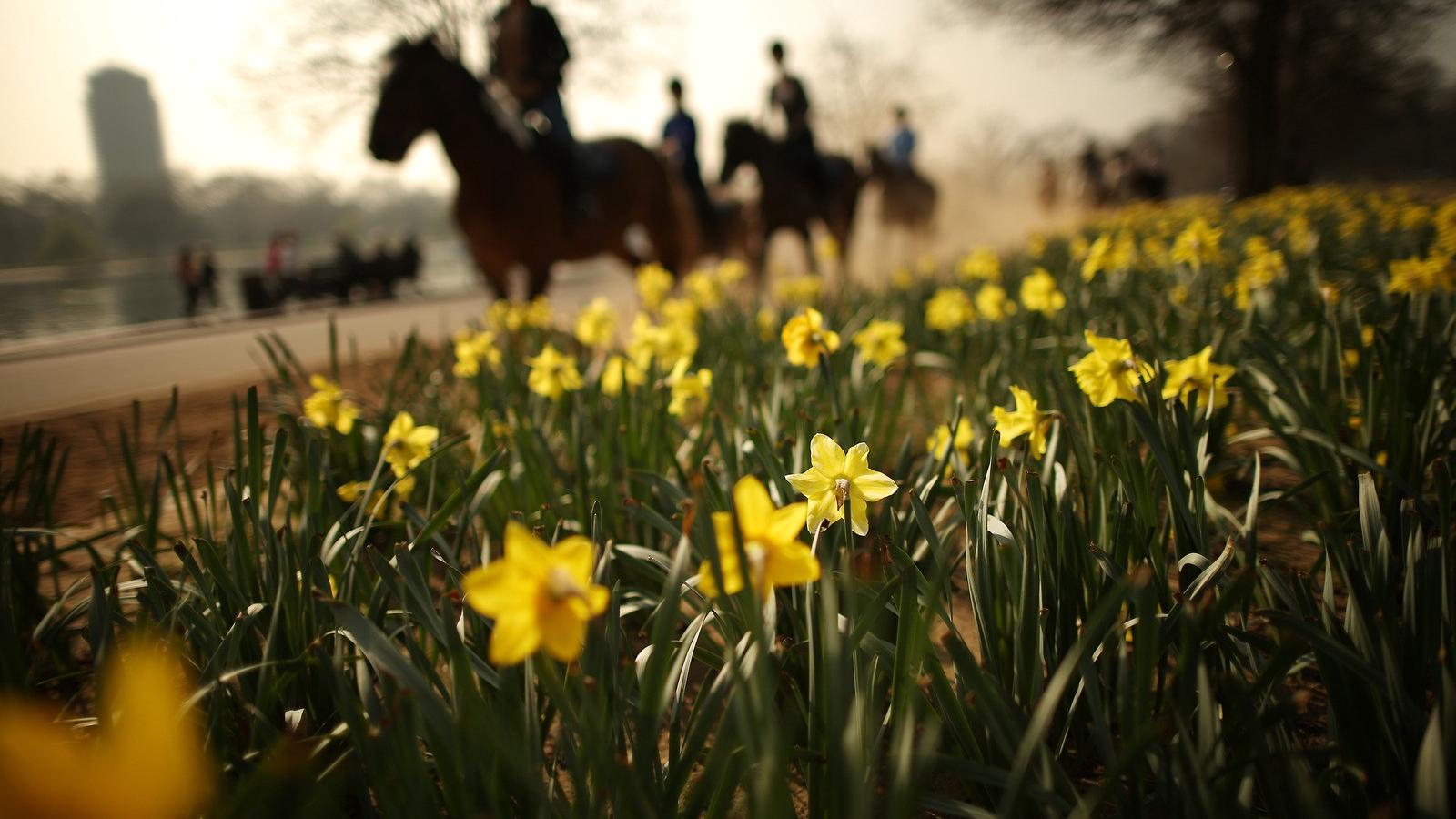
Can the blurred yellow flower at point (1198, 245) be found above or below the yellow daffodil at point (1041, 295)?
above

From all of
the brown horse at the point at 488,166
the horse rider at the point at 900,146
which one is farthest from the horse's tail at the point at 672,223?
the horse rider at the point at 900,146

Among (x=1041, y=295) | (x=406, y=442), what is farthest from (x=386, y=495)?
(x=1041, y=295)

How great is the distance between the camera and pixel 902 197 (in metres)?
15.4

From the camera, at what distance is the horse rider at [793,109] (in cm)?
1067

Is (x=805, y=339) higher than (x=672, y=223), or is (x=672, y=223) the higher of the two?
(x=672, y=223)

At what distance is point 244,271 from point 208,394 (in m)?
13.3

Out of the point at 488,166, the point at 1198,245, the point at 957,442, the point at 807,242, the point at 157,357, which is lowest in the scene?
the point at 157,357

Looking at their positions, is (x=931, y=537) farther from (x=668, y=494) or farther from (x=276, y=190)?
(x=276, y=190)

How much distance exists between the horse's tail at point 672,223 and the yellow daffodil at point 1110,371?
7986 mm

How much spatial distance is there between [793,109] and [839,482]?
10.7 meters

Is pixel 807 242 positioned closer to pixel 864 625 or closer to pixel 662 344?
pixel 662 344

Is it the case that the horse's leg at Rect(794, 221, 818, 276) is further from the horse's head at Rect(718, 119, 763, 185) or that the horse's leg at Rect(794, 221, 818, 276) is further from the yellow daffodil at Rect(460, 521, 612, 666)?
the yellow daffodil at Rect(460, 521, 612, 666)

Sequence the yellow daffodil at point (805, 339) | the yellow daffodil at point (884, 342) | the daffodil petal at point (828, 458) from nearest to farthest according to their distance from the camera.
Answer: the daffodil petal at point (828, 458)
the yellow daffodil at point (805, 339)
the yellow daffodil at point (884, 342)

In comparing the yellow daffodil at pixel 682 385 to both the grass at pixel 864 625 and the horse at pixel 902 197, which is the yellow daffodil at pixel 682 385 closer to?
the grass at pixel 864 625
